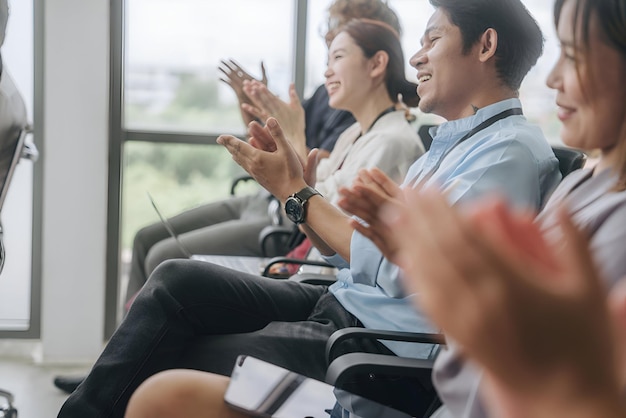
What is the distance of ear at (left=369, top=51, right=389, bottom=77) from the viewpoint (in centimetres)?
247

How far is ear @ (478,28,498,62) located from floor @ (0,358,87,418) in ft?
6.54

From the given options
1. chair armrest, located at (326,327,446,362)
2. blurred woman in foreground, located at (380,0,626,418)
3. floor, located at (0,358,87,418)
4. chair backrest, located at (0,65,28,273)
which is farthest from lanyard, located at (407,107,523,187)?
floor, located at (0,358,87,418)

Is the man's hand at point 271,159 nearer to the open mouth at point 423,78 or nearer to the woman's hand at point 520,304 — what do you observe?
the open mouth at point 423,78

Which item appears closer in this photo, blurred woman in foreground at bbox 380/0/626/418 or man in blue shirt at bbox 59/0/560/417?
blurred woman in foreground at bbox 380/0/626/418

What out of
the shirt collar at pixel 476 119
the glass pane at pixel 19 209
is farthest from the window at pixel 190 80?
the shirt collar at pixel 476 119

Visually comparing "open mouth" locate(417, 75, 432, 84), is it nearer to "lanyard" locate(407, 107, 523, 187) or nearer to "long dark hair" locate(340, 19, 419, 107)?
"lanyard" locate(407, 107, 523, 187)

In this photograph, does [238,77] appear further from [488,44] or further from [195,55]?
[488,44]

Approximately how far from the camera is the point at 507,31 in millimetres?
1535

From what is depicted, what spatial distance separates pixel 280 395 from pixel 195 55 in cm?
264

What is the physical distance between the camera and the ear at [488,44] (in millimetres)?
1536

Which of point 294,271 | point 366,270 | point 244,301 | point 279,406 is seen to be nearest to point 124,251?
point 294,271

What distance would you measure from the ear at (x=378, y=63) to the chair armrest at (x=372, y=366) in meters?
1.43

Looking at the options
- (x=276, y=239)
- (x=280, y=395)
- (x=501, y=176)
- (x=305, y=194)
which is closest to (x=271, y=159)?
(x=305, y=194)

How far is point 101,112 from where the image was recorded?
3.07 m
